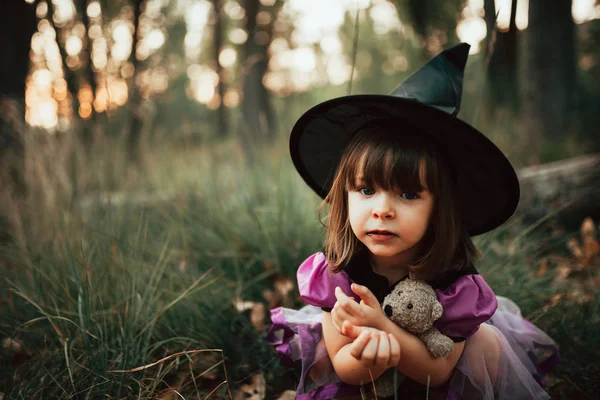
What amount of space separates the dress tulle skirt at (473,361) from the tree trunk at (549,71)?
4926mm

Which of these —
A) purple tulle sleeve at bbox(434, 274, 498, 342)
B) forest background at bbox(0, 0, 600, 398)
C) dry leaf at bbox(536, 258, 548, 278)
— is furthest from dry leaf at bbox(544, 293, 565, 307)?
purple tulle sleeve at bbox(434, 274, 498, 342)

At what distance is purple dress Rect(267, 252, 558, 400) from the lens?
4.28 feet

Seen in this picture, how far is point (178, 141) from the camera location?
4.43 metres

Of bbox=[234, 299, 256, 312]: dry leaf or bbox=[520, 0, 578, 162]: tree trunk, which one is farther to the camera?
bbox=[520, 0, 578, 162]: tree trunk

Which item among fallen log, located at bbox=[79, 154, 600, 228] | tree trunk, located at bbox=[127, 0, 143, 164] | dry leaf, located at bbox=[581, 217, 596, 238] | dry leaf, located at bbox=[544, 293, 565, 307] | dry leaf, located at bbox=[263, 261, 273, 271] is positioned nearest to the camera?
dry leaf, located at bbox=[544, 293, 565, 307]

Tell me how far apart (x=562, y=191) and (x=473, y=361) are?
2.84 m

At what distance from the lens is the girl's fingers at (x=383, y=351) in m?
1.14

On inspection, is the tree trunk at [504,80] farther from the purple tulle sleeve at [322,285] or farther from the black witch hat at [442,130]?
the purple tulle sleeve at [322,285]

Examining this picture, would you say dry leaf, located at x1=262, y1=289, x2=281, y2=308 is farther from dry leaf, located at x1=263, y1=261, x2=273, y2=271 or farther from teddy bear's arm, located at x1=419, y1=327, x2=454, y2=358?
teddy bear's arm, located at x1=419, y1=327, x2=454, y2=358

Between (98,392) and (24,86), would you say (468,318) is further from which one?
(24,86)

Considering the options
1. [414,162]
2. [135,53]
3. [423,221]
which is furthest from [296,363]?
[135,53]

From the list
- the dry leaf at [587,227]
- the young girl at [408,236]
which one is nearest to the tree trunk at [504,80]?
the dry leaf at [587,227]

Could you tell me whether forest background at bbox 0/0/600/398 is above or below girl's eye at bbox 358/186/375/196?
below

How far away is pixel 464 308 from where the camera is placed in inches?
50.3
